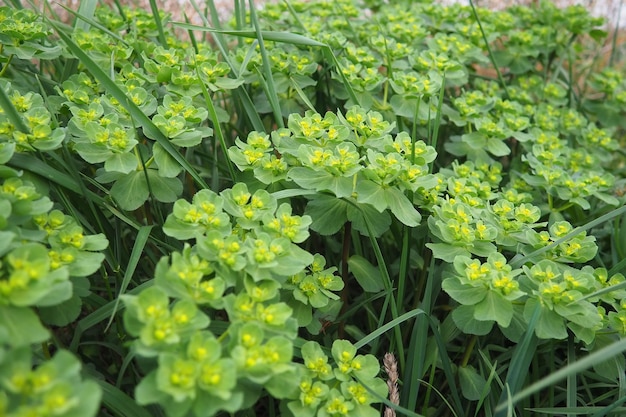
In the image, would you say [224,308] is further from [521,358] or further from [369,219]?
[521,358]

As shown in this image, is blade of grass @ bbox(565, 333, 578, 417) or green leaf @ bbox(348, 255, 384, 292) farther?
green leaf @ bbox(348, 255, 384, 292)

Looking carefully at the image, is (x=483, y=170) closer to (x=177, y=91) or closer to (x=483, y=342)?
(x=483, y=342)

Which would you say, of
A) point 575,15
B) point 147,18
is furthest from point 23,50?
point 575,15

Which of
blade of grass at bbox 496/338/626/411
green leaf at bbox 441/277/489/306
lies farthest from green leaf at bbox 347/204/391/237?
blade of grass at bbox 496/338/626/411

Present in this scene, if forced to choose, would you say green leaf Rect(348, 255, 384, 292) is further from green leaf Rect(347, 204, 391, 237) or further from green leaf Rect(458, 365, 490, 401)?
green leaf Rect(458, 365, 490, 401)

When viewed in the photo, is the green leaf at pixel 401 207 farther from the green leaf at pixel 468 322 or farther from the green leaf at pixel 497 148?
the green leaf at pixel 497 148

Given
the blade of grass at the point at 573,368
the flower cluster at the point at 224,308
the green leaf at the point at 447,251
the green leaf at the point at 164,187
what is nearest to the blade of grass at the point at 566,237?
the green leaf at the point at 447,251

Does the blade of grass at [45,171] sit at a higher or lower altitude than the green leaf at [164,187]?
higher

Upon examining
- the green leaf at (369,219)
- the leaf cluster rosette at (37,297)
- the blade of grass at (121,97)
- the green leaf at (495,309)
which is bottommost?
the green leaf at (495,309)
